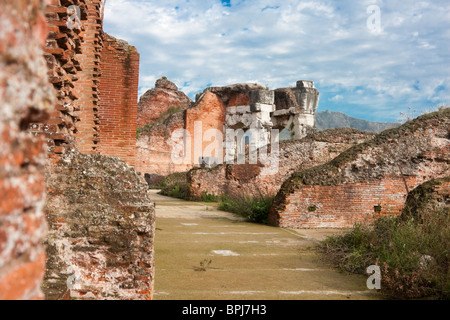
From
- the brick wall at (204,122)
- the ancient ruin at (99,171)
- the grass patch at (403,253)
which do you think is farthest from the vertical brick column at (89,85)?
the brick wall at (204,122)

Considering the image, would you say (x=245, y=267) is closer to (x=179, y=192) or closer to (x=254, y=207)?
(x=254, y=207)

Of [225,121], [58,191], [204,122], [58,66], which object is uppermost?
[225,121]

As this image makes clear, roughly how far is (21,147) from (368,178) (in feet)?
29.9

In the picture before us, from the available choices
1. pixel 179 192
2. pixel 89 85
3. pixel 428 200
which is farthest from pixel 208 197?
pixel 428 200

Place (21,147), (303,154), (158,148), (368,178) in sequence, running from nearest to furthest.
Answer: (21,147) < (368,178) < (303,154) < (158,148)

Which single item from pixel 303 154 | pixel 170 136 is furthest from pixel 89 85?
pixel 170 136

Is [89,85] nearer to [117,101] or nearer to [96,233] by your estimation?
[117,101]

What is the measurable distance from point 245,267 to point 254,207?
15.7ft

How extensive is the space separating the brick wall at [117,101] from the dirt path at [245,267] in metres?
2.24

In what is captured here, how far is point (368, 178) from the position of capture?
9281 mm

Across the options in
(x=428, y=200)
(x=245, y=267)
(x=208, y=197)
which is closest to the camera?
(x=245, y=267)

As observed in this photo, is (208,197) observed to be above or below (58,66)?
below

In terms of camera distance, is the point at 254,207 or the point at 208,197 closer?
the point at 254,207

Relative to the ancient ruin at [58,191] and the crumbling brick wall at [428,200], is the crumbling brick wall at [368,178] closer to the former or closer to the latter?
the crumbling brick wall at [428,200]
